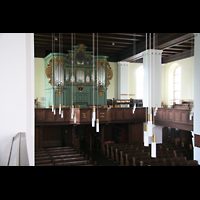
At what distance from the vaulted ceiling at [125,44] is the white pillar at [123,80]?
70 cm

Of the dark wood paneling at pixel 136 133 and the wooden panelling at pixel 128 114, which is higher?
the wooden panelling at pixel 128 114

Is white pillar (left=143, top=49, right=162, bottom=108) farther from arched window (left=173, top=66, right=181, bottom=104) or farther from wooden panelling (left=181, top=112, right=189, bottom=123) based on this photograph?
arched window (left=173, top=66, right=181, bottom=104)

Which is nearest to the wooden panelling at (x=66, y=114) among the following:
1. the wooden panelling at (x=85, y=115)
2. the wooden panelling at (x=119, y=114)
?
the wooden panelling at (x=85, y=115)

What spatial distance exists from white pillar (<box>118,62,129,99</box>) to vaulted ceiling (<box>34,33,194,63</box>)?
0.70 metres

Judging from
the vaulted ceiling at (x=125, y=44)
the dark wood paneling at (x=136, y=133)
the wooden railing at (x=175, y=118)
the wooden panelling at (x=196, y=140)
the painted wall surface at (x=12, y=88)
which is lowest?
the dark wood paneling at (x=136, y=133)

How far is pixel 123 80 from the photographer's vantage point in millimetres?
18203

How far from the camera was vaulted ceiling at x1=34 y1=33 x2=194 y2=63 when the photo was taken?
1291 cm

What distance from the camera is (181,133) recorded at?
17.8 meters

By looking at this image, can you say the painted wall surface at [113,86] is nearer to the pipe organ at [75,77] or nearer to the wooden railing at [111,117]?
the pipe organ at [75,77]

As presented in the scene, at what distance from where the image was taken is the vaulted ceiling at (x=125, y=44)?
12905mm

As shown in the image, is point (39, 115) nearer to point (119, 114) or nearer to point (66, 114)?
point (66, 114)

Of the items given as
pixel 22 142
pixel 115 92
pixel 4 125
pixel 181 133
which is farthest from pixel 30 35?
pixel 181 133
